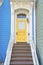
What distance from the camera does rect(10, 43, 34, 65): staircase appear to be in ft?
27.1

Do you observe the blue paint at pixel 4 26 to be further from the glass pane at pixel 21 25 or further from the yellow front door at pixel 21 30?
the glass pane at pixel 21 25

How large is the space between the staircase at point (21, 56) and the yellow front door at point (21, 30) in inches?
119

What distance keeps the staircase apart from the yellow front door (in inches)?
119

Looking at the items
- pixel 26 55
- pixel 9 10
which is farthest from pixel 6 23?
pixel 26 55

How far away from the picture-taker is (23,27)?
13.2 metres

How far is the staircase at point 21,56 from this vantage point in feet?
27.1

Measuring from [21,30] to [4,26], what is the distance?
2.30 meters

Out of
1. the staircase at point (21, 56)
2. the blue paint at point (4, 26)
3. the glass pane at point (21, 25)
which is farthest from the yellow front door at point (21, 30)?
the staircase at point (21, 56)

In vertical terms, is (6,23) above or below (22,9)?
below

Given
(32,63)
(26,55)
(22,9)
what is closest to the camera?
(32,63)

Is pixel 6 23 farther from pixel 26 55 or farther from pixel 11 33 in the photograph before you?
pixel 26 55

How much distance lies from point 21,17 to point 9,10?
1.89 meters

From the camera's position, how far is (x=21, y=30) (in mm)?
13367

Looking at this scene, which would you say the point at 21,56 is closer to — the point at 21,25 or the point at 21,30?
the point at 21,30
